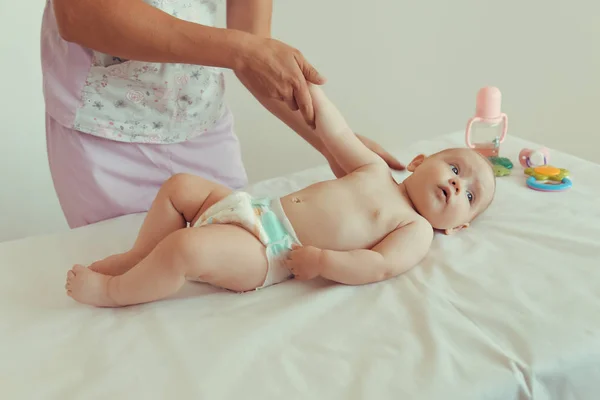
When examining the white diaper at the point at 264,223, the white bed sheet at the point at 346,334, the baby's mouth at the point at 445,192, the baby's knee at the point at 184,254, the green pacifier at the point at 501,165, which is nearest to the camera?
the white bed sheet at the point at 346,334

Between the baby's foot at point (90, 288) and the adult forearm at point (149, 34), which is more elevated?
the adult forearm at point (149, 34)

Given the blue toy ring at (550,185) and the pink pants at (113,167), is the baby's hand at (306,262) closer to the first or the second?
the pink pants at (113,167)

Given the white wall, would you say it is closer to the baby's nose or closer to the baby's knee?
the baby's nose

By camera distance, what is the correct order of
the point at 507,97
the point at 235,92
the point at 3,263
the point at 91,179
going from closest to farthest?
the point at 3,263 < the point at 91,179 < the point at 507,97 < the point at 235,92

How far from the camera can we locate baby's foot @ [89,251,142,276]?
1.10 meters

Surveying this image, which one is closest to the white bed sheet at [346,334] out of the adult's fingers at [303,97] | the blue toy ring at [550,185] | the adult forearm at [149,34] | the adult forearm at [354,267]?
the adult forearm at [354,267]

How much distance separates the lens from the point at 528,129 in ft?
7.57

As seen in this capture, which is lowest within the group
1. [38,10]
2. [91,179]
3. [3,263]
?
[3,263]

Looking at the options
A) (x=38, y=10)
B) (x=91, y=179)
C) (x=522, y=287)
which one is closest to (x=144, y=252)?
(x=91, y=179)

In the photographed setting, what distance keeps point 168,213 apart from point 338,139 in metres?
0.39

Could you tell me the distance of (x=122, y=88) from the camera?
132 centimetres

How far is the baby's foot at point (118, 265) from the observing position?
3.61 ft

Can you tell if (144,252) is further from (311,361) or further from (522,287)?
(522,287)

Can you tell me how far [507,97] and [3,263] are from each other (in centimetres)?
183
